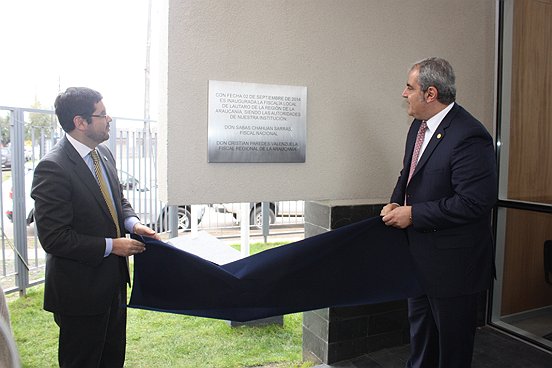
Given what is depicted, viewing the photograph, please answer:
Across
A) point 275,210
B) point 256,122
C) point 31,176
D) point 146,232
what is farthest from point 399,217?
point 275,210

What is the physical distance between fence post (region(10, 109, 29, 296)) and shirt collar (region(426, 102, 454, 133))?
410 centimetres

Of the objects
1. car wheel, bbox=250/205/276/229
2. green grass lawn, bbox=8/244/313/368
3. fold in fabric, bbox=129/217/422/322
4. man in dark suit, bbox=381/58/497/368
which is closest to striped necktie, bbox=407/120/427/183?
man in dark suit, bbox=381/58/497/368

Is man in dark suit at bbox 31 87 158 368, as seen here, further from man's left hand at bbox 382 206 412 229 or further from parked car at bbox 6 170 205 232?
parked car at bbox 6 170 205 232

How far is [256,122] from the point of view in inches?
113

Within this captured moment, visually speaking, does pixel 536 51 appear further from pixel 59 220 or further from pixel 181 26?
pixel 59 220

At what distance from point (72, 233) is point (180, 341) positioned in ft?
7.47

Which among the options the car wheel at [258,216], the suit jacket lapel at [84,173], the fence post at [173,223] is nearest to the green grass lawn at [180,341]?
the fence post at [173,223]

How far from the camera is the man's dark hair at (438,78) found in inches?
90.7

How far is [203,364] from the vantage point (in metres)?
3.54

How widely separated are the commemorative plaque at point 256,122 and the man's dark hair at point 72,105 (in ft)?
2.27

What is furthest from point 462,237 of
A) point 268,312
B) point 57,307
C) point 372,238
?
point 57,307

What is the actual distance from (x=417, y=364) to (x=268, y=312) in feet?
3.03

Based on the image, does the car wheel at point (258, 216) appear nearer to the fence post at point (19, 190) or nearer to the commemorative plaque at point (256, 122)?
the fence post at point (19, 190)

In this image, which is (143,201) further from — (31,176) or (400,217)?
(400,217)
